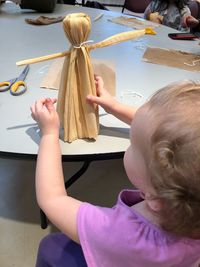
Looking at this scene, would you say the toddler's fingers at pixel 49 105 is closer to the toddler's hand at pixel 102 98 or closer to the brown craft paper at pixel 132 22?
the toddler's hand at pixel 102 98

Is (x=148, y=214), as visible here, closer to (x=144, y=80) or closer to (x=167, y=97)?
(x=167, y=97)

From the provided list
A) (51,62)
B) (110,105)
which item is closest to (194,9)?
(51,62)

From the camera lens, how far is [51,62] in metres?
1.02

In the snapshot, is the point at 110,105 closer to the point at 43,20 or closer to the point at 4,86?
the point at 4,86

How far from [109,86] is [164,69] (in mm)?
318

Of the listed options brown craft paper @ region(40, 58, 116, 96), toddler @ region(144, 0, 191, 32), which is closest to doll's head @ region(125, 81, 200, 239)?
brown craft paper @ region(40, 58, 116, 96)

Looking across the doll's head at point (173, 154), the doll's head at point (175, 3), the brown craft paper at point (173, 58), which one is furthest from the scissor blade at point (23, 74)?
the doll's head at point (175, 3)

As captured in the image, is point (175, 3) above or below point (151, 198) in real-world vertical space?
above

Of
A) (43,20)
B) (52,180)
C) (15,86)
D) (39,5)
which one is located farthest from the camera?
(39,5)

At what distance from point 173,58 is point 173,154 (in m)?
0.84

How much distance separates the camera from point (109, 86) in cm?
84

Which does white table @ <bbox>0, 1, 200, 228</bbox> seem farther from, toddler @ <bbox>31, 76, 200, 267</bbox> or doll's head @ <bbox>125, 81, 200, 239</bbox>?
doll's head @ <bbox>125, 81, 200, 239</bbox>

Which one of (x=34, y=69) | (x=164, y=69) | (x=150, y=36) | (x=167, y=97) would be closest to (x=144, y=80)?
(x=164, y=69)

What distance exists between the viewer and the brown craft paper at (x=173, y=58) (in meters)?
1.12
